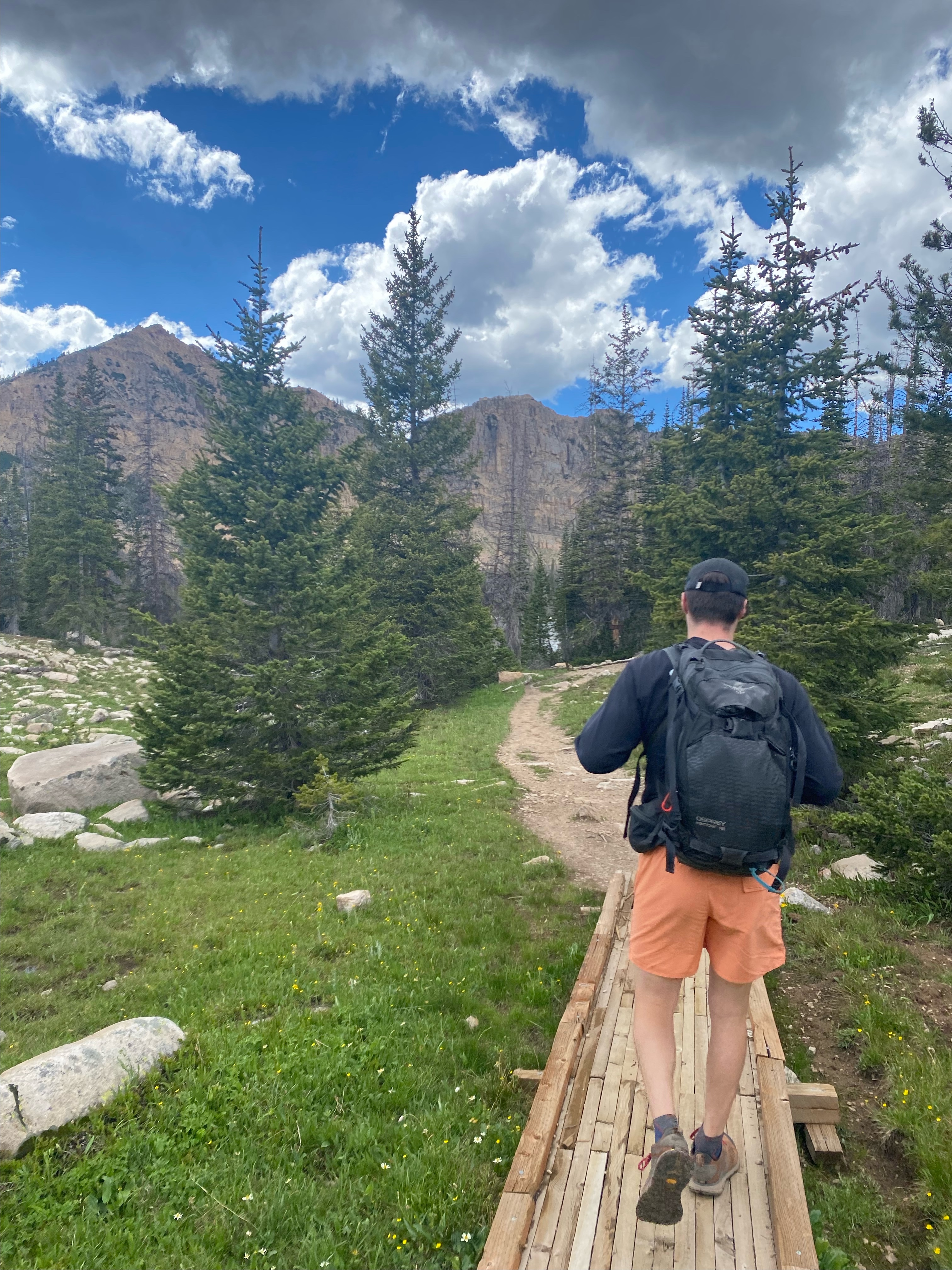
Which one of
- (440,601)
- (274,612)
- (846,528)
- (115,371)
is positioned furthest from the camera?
(115,371)

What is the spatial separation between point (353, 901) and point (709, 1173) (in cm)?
538

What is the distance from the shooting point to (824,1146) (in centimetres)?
365

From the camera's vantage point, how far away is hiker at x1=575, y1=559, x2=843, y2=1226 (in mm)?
2631

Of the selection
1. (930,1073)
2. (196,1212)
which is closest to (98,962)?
(196,1212)

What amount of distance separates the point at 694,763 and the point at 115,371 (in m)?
201

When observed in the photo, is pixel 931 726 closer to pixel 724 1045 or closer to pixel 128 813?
pixel 724 1045

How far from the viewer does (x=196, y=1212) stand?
10.8ft

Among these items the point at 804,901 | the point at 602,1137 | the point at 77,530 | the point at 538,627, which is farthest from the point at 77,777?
the point at 538,627

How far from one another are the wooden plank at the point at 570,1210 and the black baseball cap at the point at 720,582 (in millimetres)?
3110

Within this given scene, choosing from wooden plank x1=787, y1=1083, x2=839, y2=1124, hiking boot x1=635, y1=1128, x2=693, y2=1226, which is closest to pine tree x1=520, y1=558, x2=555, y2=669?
wooden plank x1=787, y1=1083, x2=839, y2=1124

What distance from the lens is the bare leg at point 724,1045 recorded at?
9.47ft

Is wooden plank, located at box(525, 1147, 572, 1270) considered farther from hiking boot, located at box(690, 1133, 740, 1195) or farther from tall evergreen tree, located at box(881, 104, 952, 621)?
tall evergreen tree, located at box(881, 104, 952, 621)

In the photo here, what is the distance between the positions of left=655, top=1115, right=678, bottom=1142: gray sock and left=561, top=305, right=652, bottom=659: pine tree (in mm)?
34620

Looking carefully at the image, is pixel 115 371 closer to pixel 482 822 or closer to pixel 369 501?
pixel 369 501
